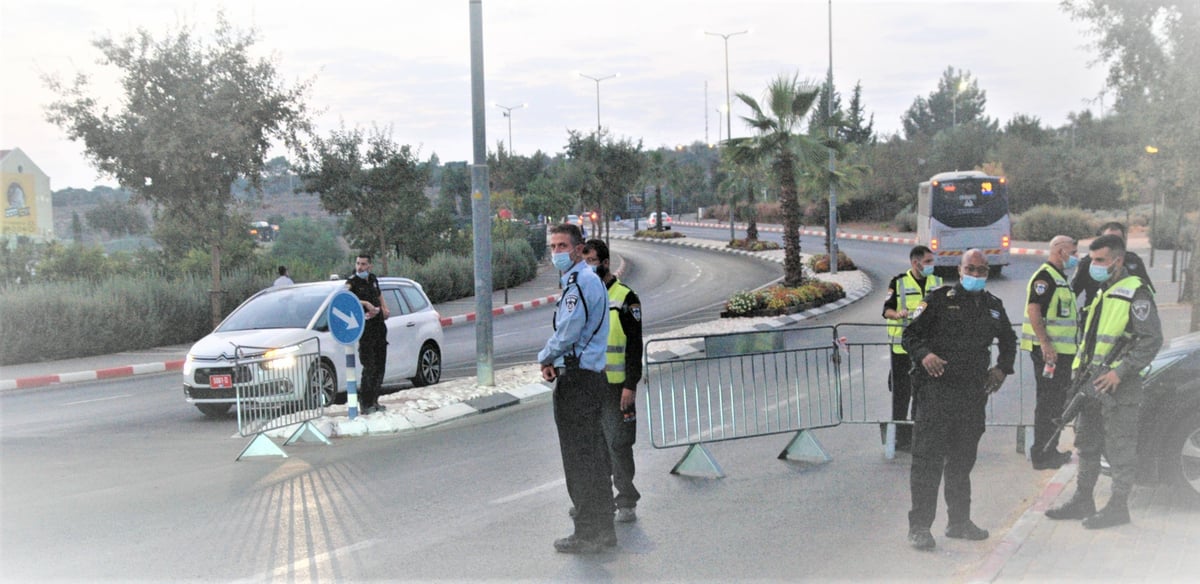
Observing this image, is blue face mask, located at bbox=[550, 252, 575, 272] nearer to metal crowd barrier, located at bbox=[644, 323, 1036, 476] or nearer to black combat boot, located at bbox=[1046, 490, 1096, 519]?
metal crowd barrier, located at bbox=[644, 323, 1036, 476]

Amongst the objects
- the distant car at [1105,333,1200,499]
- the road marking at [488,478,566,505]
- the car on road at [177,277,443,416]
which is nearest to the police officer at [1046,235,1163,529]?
the distant car at [1105,333,1200,499]

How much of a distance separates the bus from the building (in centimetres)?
4714

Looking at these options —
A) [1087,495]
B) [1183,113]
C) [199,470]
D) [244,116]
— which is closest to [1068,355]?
[1087,495]

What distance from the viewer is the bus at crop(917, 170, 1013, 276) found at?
35531mm

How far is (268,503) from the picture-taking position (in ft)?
26.3

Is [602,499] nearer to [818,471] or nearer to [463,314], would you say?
[818,471]

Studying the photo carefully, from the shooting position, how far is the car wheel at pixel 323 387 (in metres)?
11.3

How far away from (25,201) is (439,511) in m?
66.8

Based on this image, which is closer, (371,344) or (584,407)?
(584,407)

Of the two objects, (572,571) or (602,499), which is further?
(602,499)

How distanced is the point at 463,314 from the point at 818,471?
22.7 meters

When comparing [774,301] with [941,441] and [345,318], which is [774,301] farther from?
[941,441]

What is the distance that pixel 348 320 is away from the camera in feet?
35.1

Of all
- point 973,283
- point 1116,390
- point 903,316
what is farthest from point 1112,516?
point 903,316
